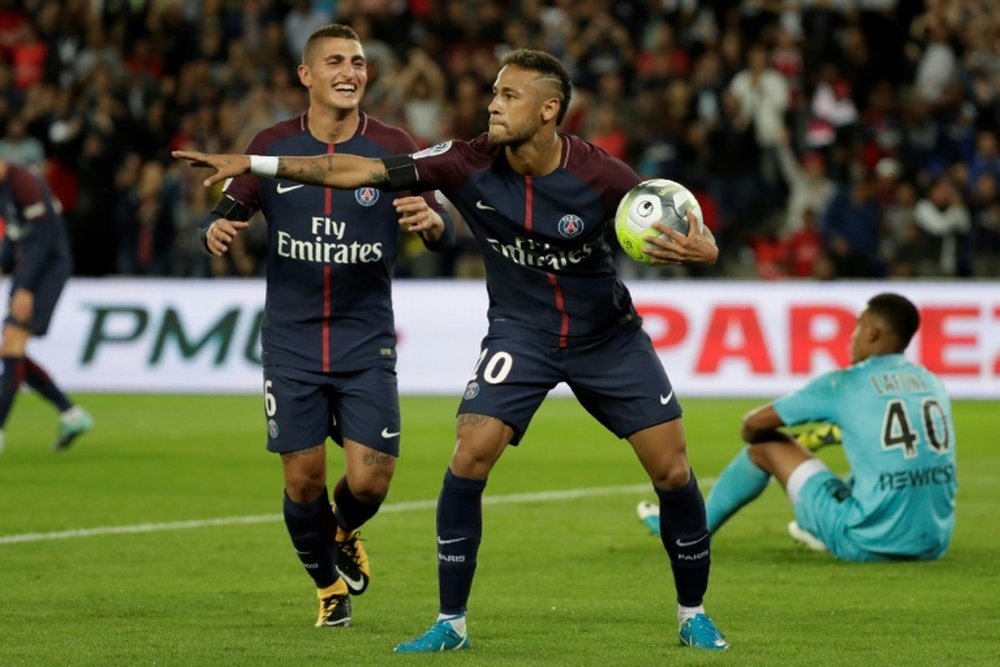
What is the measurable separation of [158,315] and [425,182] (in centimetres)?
1321

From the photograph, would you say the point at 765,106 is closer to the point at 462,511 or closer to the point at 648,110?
the point at 648,110

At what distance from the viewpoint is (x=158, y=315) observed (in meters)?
19.9

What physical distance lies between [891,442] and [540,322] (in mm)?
2534

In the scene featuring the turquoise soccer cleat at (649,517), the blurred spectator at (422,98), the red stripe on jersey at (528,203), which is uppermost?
the red stripe on jersey at (528,203)

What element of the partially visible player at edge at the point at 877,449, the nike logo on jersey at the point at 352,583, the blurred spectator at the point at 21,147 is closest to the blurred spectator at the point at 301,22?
the blurred spectator at the point at 21,147

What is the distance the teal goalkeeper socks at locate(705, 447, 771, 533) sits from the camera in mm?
9445

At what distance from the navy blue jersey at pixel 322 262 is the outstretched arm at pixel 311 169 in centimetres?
100

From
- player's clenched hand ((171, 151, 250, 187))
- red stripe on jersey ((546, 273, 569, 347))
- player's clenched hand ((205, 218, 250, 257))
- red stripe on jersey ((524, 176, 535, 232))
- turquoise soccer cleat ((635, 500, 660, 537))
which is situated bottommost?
turquoise soccer cleat ((635, 500, 660, 537))

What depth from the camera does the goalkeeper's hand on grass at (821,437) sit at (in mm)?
9586

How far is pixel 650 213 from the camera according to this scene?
6.86 meters

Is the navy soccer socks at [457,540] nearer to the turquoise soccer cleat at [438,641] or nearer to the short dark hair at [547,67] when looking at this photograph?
the turquoise soccer cleat at [438,641]

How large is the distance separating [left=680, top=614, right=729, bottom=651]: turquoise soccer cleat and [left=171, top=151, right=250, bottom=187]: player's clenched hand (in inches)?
89.3

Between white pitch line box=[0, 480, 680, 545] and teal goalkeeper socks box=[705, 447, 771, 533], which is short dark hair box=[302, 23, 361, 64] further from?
white pitch line box=[0, 480, 680, 545]

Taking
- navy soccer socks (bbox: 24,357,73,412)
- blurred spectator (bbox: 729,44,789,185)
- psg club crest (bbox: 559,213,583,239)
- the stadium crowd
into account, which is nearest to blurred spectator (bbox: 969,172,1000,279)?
the stadium crowd
